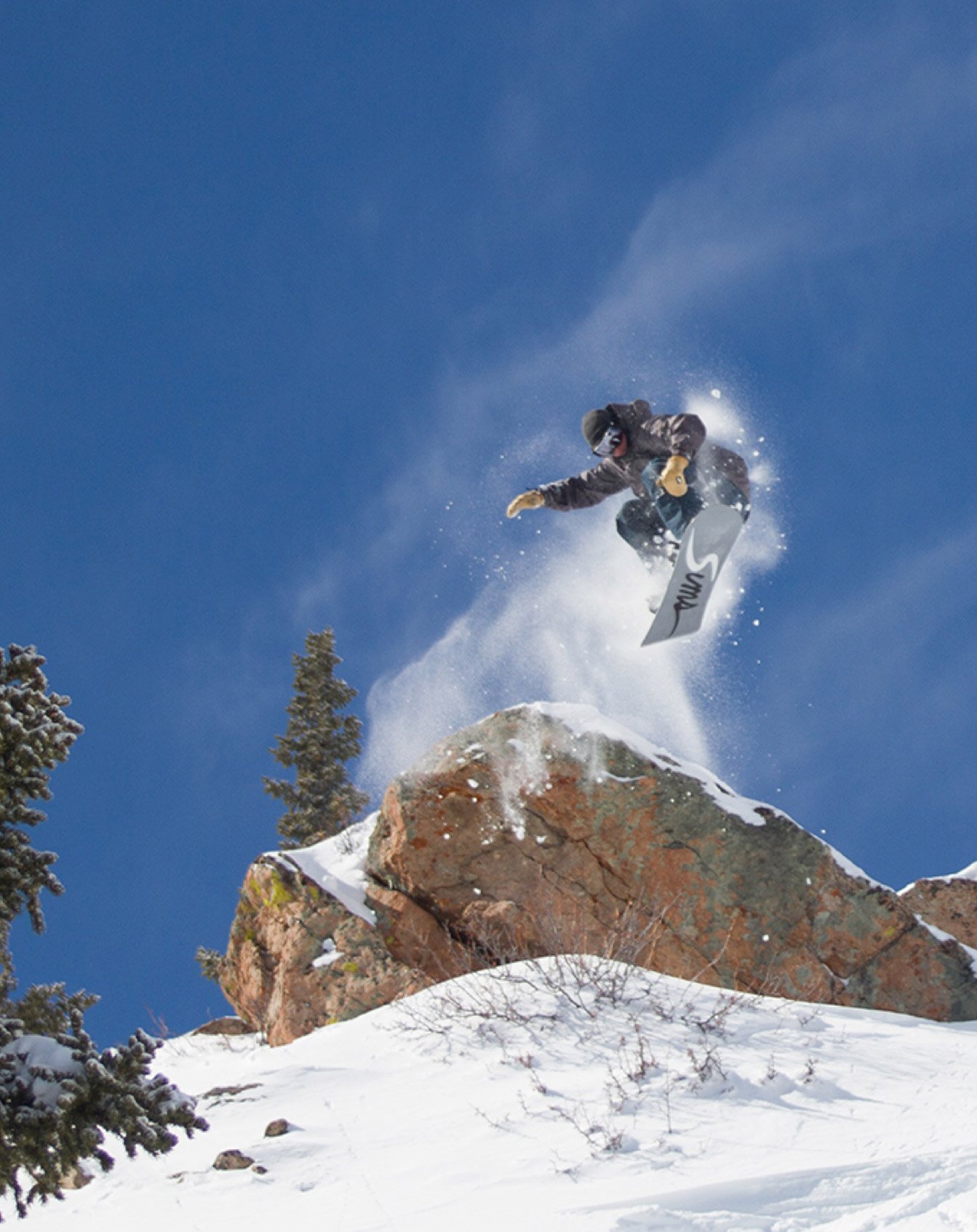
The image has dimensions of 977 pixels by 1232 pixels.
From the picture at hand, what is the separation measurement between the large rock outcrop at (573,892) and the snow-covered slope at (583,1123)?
3.08 m

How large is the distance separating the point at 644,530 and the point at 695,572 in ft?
3.18

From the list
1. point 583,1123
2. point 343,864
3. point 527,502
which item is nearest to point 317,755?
point 343,864

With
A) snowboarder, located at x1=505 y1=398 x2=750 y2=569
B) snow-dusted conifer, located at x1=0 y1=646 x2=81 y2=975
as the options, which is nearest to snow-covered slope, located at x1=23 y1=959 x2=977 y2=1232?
snow-dusted conifer, located at x1=0 y1=646 x2=81 y2=975

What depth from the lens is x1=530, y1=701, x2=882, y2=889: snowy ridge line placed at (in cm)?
1394

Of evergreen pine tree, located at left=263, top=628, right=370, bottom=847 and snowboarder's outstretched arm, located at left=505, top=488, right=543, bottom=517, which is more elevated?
evergreen pine tree, located at left=263, top=628, right=370, bottom=847

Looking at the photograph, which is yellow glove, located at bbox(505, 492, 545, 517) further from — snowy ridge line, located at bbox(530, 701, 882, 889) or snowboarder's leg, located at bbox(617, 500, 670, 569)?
snowy ridge line, located at bbox(530, 701, 882, 889)

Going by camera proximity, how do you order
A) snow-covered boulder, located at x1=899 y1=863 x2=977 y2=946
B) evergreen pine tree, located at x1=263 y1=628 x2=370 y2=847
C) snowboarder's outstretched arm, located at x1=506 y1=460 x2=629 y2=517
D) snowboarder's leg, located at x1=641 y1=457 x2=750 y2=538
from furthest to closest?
evergreen pine tree, located at x1=263 y1=628 x2=370 y2=847 → snow-covered boulder, located at x1=899 y1=863 x2=977 y2=946 → snowboarder's outstretched arm, located at x1=506 y1=460 x2=629 y2=517 → snowboarder's leg, located at x1=641 y1=457 x2=750 y2=538

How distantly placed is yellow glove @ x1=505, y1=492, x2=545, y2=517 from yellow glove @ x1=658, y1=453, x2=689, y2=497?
1667 millimetres

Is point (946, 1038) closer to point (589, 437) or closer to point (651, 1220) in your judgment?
point (651, 1220)

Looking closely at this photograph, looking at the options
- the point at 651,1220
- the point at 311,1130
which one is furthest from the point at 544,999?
the point at 651,1220

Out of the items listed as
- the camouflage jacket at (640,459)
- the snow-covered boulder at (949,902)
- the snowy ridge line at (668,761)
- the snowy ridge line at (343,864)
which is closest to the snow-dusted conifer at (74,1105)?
the camouflage jacket at (640,459)

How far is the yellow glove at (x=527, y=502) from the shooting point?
445 inches

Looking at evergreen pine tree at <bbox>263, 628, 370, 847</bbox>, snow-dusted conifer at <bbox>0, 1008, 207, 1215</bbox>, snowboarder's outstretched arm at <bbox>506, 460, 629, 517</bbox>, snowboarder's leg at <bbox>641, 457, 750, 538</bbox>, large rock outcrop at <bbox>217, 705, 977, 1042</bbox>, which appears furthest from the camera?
evergreen pine tree at <bbox>263, 628, 370, 847</bbox>

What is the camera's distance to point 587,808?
46.3ft
